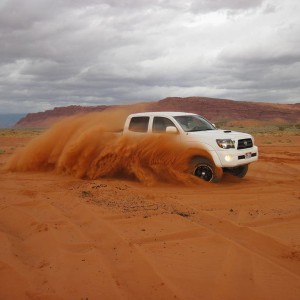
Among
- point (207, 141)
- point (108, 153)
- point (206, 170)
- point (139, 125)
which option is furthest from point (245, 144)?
point (108, 153)

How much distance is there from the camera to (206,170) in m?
9.92

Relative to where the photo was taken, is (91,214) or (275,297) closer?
(275,297)

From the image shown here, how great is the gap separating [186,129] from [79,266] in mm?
6502

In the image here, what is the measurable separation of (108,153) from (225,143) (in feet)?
10.2

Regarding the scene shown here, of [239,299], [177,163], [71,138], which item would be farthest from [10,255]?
[71,138]

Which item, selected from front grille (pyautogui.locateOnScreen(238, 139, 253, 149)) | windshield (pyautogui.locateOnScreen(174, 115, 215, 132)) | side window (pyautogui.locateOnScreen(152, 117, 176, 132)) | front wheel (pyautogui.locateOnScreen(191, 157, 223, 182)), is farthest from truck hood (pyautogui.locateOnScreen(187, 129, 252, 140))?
side window (pyautogui.locateOnScreen(152, 117, 176, 132))

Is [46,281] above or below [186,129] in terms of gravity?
below

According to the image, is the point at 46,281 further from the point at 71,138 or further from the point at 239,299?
the point at 71,138

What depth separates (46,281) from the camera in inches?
157

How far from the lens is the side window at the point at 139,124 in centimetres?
→ 1099

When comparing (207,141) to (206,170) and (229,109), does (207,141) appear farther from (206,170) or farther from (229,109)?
(229,109)

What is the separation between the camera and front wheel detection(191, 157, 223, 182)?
9.73 metres

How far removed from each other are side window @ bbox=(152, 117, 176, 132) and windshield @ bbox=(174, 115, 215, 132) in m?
0.23

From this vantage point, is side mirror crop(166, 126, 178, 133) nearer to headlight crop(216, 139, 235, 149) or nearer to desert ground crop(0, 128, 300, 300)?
headlight crop(216, 139, 235, 149)
